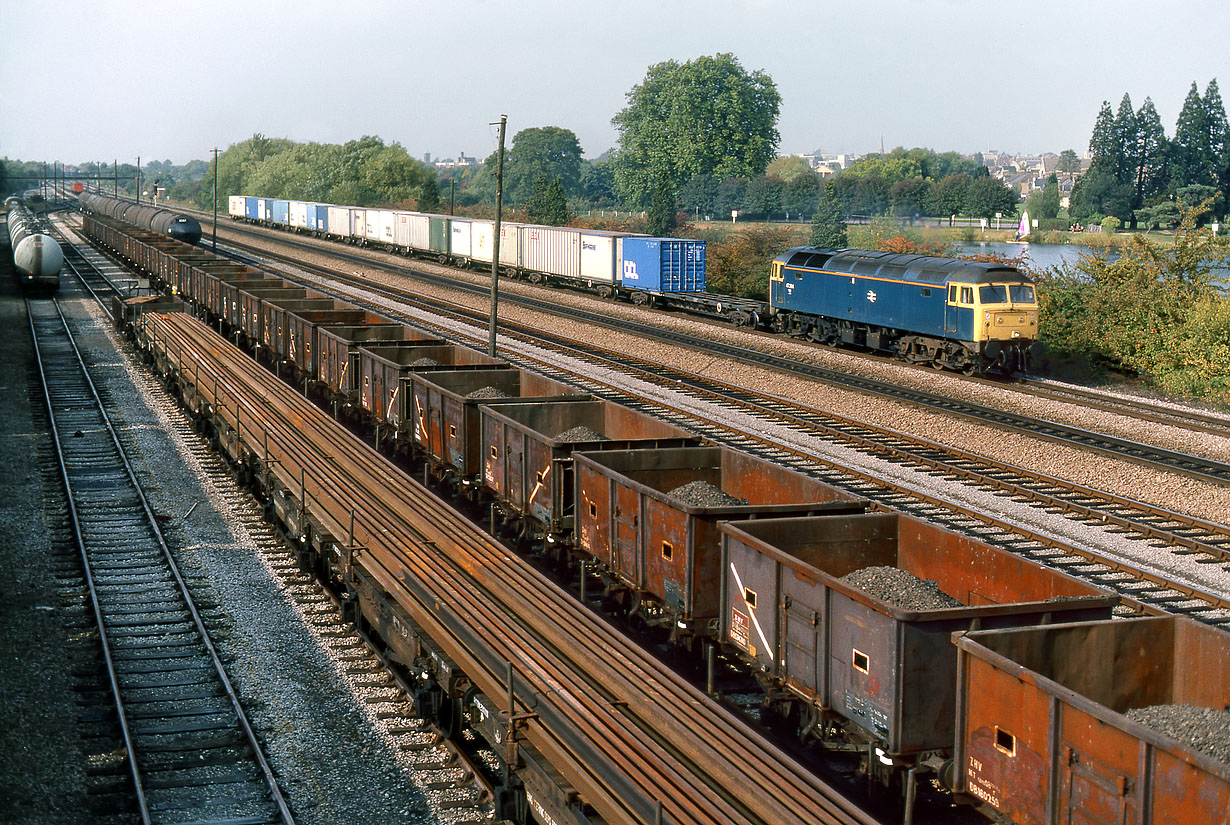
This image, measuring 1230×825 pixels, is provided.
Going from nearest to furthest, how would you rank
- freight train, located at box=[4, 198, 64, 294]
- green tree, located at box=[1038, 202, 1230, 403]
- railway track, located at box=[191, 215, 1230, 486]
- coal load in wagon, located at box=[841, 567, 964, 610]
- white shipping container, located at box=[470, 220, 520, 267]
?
1. coal load in wagon, located at box=[841, 567, 964, 610]
2. railway track, located at box=[191, 215, 1230, 486]
3. green tree, located at box=[1038, 202, 1230, 403]
4. freight train, located at box=[4, 198, 64, 294]
5. white shipping container, located at box=[470, 220, 520, 267]

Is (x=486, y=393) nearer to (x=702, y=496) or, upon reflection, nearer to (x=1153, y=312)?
(x=702, y=496)

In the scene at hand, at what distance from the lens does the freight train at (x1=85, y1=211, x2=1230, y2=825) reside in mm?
7449

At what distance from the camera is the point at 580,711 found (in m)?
9.76

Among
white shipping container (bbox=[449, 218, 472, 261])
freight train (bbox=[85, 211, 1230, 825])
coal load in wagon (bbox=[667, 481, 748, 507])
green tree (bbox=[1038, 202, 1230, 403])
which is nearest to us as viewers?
freight train (bbox=[85, 211, 1230, 825])

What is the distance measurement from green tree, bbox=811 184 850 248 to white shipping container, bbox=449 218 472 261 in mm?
20777

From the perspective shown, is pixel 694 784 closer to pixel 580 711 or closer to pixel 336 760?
Result: pixel 580 711

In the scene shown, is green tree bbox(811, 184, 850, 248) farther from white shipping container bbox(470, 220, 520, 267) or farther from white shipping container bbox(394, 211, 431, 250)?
white shipping container bbox(394, 211, 431, 250)

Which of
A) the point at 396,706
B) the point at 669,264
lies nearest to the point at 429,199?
the point at 669,264

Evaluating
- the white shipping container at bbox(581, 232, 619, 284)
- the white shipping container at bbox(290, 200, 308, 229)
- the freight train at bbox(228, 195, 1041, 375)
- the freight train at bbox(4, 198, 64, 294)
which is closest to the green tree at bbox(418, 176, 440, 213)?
the white shipping container at bbox(290, 200, 308, 229)

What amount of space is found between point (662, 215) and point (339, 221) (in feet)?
87.9

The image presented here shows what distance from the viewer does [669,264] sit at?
161 ft

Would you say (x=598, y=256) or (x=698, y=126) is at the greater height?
(x=698, y=126)

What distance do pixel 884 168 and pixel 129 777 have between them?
152568 millimetres

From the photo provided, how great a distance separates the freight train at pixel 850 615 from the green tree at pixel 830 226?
54394mm
